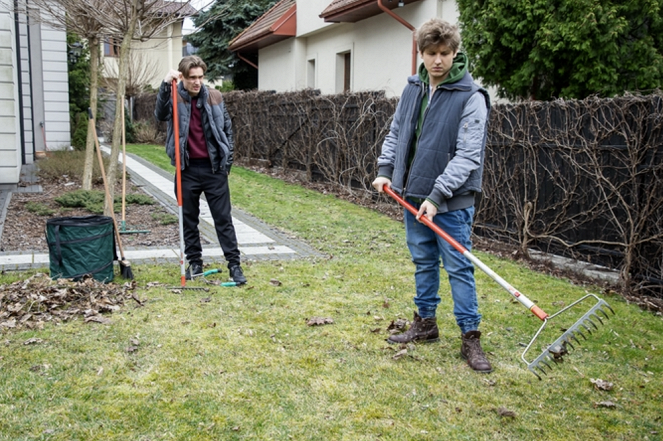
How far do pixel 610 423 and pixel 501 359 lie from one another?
0.92 metres

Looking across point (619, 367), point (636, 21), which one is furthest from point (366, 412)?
point (636, 21)

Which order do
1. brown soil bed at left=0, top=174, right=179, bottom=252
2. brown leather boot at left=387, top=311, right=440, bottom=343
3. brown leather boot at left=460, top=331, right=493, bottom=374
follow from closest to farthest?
brown leather boot at left=460, top=331, right=493, bottom=374 < brown leather boot at left=387, top=311, right=440, bottom=343 < brown soil bed at left=0, top=174, right=179, bottom=252

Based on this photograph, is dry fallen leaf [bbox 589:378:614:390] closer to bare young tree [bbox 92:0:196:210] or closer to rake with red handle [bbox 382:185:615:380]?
rake with red handle [bbox 382:185:615:380]

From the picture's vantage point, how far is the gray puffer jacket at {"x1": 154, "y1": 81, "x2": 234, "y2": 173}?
556cm

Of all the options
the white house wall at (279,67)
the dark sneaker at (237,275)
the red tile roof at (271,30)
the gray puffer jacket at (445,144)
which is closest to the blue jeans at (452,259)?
the gray puffer jacket at (445,144)

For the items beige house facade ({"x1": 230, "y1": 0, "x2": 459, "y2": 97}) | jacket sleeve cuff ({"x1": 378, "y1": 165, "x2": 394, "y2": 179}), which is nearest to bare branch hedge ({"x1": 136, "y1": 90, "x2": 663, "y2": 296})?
jacket sleeve cuff ({"x1": 378, "y1": 165, "x2": 394, "y2": 179})

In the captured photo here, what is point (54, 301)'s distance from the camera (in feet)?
16.0

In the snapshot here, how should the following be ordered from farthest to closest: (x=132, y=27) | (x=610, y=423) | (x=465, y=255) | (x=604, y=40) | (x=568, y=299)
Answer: (x=604, y=40) → (x=132, y=27) → (x=568, y=299) → (x=465, y=255) → (x=610, y=423)

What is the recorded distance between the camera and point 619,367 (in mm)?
4121

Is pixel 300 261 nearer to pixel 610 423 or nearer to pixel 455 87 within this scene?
pixel 455 87

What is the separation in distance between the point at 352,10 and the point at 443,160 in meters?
12.1

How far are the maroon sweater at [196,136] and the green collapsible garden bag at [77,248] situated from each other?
1.01m

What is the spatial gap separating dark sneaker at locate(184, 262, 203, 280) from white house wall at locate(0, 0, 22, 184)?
6757 millimetres

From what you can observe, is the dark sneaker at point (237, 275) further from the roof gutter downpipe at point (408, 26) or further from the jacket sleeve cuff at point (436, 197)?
the roof gutter downpipe at point (408, 26)
